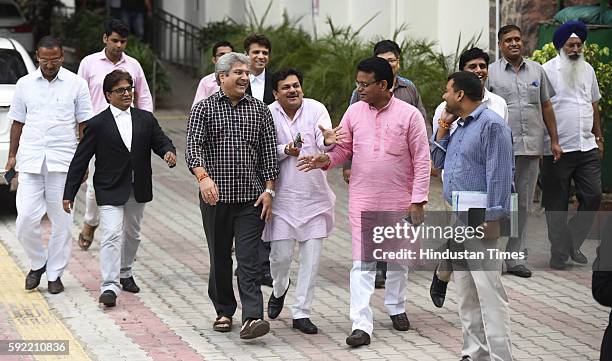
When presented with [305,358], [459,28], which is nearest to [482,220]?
[305,358]

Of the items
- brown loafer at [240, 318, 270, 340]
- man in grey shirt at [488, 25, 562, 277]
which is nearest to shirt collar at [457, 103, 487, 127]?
brown loafer at [240, 318, 270, 340]

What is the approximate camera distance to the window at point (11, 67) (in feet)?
46.8

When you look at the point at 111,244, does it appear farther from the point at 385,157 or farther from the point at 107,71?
the point at 107,71

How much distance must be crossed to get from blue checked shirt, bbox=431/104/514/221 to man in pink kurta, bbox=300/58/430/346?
80 centimetres

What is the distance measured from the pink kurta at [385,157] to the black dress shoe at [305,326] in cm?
64

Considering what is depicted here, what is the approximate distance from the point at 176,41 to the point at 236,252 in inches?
825

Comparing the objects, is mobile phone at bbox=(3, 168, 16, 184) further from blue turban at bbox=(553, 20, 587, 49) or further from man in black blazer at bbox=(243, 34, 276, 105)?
blue turban at bbox=(553, 20, 587, 49)

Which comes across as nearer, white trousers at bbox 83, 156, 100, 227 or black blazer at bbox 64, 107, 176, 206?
black blazer at bbox 64, 107, 176, 206

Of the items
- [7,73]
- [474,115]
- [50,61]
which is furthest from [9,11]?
[474,115]

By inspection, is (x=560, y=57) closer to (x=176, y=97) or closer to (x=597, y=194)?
(x=597, y=194)

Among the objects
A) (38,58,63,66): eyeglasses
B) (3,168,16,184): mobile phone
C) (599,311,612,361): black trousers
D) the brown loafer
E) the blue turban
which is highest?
the blue turban

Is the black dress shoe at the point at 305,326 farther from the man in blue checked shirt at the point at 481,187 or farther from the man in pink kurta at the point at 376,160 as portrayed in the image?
the man in blue checked shirt at the point at 481,187

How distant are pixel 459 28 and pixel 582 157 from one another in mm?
6630

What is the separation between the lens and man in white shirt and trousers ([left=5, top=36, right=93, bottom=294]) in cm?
1040
